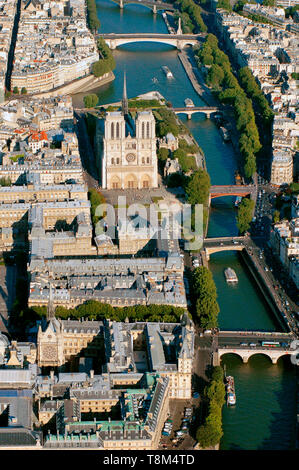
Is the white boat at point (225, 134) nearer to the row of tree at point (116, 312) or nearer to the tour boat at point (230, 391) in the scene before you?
the row of tree at point (116, 312)

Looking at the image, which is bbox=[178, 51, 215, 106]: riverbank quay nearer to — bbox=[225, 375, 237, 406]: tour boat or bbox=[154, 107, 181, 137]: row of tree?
bbox=[154, 107, 181, 137]: row of tree

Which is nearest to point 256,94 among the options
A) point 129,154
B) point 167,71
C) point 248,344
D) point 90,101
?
point 167,71

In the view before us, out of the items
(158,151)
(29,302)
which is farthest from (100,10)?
(29,302)

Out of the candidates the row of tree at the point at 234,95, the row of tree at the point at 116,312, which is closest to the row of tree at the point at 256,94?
the row of tree at the point at 234,95

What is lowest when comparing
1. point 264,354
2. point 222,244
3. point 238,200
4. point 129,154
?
point 264,354

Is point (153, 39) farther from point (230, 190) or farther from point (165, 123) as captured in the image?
point (230, 190)

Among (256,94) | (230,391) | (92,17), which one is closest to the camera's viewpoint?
(230,391)
